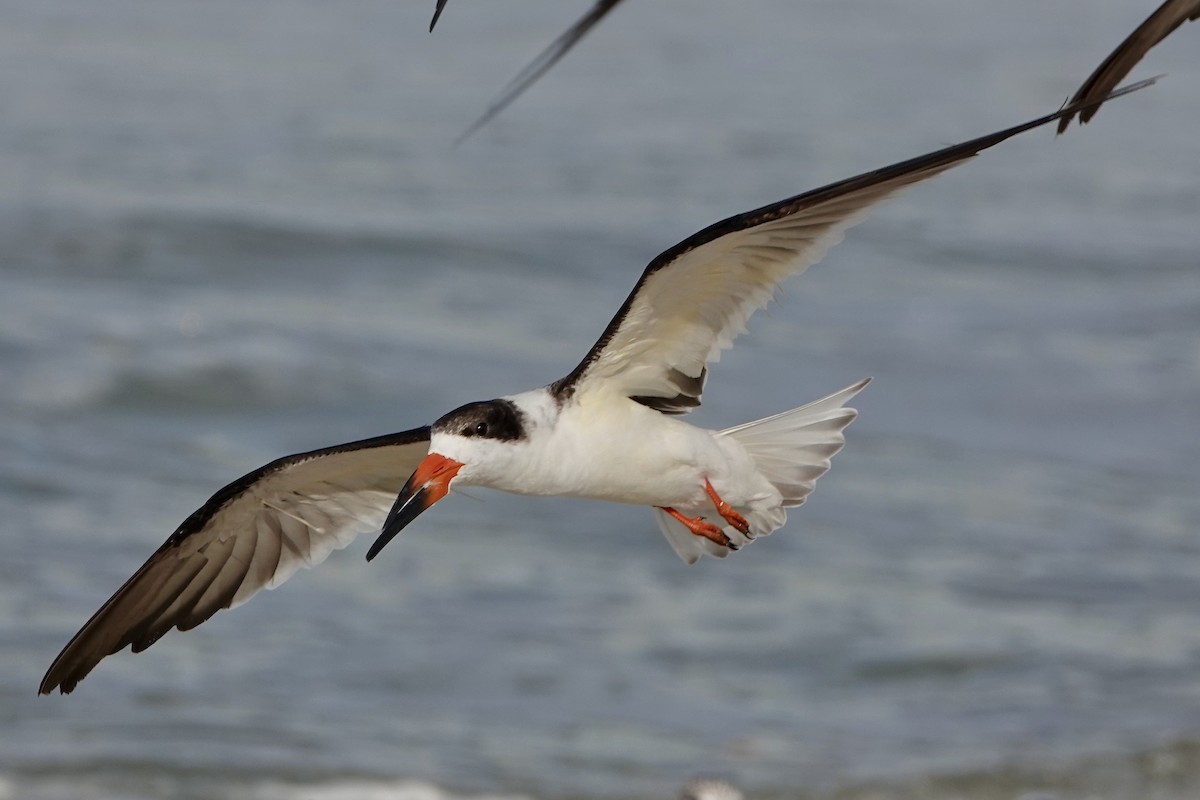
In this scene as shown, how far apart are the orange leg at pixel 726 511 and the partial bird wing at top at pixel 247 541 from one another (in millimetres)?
926

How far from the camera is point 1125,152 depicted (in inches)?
799

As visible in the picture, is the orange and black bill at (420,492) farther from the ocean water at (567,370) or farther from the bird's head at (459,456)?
the ocean water at (567,370)

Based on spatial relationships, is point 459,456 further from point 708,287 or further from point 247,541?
point 247,541

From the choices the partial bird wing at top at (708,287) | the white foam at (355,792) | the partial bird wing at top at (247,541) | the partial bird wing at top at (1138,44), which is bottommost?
the white foam at (355,792)

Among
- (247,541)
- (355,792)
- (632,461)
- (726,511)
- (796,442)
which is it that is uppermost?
(796,442)

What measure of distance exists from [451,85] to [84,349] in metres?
7.14

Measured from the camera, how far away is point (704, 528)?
229 inches

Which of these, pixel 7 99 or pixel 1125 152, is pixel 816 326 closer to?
pixel 1125 152

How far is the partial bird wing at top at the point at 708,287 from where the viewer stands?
15.8ft

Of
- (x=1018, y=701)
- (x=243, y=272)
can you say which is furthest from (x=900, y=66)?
(x=1018, y=701)

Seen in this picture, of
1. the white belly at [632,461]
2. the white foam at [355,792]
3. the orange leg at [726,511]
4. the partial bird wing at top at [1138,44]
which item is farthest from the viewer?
the white foam at [355,792]

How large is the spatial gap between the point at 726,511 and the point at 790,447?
37cm

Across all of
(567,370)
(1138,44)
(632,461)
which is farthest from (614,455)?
(567,370)

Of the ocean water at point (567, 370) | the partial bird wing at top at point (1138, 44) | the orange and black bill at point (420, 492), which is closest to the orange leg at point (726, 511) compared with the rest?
the orange and black bill at point (420, 492)
